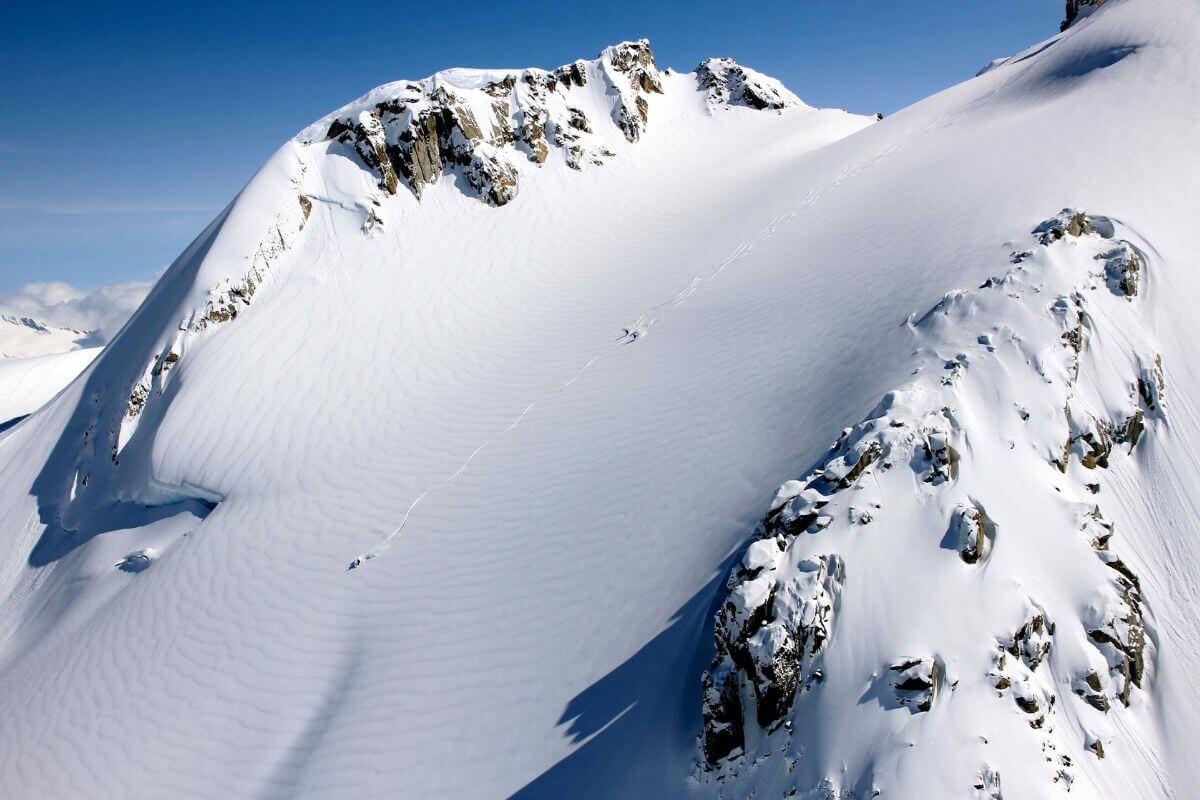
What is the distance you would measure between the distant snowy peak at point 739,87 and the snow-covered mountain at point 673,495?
1620cm

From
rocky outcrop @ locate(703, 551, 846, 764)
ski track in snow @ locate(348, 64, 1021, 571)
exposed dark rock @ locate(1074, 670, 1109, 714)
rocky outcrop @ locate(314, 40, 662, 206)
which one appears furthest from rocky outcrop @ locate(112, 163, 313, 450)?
exposed dark rock @ locate(1074, 670, 1109, 714)

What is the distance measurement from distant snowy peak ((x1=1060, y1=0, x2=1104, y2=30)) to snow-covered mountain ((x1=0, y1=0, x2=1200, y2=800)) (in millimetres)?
5515

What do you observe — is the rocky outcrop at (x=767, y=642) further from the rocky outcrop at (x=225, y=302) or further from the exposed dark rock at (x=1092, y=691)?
the rocky outcrop at (x=225, y=302)

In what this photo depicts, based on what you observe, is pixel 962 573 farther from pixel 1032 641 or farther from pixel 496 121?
pixel 496 121

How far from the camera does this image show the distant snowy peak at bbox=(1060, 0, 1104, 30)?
26.3m

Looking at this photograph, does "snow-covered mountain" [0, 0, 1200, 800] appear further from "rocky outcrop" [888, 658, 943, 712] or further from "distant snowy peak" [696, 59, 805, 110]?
"distant snowy peak" [696, 59, 805, 110]

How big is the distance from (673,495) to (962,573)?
4.28m

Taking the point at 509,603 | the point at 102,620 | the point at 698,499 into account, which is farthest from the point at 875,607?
the point at 102,620

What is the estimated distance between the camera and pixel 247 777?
847cm

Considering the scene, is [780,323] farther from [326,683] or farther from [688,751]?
[326,683]

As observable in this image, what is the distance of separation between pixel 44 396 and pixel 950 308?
5436 cm

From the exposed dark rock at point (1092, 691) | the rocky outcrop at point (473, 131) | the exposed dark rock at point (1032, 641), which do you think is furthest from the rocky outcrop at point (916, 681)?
the rocky outcrop at point (473, 131)

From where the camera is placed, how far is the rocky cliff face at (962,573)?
5805 mm

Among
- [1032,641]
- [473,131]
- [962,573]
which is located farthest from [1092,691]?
[473,131]
